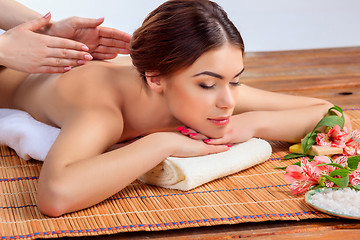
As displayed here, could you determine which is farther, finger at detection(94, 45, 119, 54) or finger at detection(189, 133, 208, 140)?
finger at detection(94, 45, 119, 54)

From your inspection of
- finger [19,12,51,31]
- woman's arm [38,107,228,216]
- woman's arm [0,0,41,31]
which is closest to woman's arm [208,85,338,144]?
woman's arm [38,107,228,216]

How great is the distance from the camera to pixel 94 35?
2.65 metres

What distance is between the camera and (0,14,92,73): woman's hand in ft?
7.97

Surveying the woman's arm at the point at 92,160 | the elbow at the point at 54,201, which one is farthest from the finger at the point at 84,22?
the elbow at the point at 54,201

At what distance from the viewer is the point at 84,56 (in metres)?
2.47

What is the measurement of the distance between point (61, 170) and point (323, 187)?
0.87m

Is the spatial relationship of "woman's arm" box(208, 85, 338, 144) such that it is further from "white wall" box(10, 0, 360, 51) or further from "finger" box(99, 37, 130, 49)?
"white wall" box(10, 0, 360, 51)

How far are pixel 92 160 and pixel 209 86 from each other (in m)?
0.48

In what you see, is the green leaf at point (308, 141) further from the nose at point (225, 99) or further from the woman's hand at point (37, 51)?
the woman's hand at point (37, 51)

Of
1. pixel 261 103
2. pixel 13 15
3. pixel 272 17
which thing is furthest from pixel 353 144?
pixel 272 17

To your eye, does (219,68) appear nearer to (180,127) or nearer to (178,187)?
(180,127)

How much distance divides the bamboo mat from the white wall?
10.3ft

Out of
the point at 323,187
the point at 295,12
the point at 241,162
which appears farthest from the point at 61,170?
the point at 295,12

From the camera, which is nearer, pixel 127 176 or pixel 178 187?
pixel 127 176
